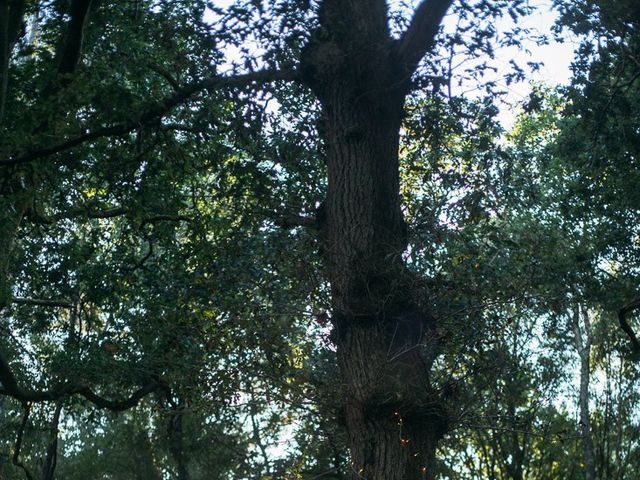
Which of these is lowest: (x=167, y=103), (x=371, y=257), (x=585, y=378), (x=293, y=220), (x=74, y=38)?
(x=371, y=257)

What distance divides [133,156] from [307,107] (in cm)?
255

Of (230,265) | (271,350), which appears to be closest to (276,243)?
(230,265)

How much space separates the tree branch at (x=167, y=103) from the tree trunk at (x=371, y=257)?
53cm

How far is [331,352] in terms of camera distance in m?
12.1

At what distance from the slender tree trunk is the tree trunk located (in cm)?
1593

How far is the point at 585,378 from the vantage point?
91.0 ft

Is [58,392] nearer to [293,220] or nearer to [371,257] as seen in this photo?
[293,220]

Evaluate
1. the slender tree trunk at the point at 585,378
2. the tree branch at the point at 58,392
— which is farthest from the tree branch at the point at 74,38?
the slender tree trunk at the point at 585,378

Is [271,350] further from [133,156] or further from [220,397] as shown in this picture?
[133,156]

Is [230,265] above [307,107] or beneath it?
beneath

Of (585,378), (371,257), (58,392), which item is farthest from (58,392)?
(585,378)

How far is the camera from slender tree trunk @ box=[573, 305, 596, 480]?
25.3m

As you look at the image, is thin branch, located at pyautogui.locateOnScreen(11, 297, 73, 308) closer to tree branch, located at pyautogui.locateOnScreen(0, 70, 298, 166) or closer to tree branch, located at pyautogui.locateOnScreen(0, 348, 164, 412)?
tree branch, located at pyautogui.locateOnScreen(0, 348, 164, 412)

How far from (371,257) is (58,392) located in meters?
8.59
